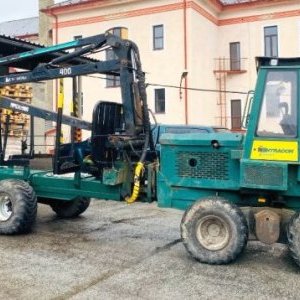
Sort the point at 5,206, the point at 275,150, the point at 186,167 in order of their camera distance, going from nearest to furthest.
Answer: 1. the point at 275,150
2. the point at 186,167
3. the point at 5,206

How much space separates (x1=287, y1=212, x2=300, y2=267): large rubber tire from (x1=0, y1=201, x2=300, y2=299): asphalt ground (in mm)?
275

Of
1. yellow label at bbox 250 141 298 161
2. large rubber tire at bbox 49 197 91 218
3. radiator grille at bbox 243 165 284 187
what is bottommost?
large rubber tire at bbox 49 197 91 218

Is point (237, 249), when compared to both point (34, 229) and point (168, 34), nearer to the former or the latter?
point (34, 229)

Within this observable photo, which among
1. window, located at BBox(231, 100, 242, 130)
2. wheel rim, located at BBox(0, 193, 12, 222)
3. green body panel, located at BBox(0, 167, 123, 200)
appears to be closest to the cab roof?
green body panel, located at BBox(0, 167, 123, 200)

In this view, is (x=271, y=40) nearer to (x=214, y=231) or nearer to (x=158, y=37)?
(x=158, y=37)

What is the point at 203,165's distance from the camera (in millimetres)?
6934

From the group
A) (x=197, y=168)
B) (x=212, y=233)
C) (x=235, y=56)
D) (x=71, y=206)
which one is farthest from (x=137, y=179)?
(x=235, y=56)

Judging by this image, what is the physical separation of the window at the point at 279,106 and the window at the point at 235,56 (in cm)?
2360

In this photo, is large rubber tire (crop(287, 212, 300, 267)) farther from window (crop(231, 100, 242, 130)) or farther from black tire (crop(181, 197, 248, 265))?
window (crop(231, 100, 242, 130))

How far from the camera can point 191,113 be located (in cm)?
2641

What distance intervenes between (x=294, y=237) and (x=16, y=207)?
441 centimetres

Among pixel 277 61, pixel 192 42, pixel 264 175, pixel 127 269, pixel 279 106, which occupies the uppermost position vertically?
pixel 192 42

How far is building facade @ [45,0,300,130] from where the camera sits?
1040 inches

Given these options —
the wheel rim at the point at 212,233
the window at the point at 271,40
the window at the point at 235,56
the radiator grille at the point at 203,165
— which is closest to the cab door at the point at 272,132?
the radiator grille at the point at 203,165
